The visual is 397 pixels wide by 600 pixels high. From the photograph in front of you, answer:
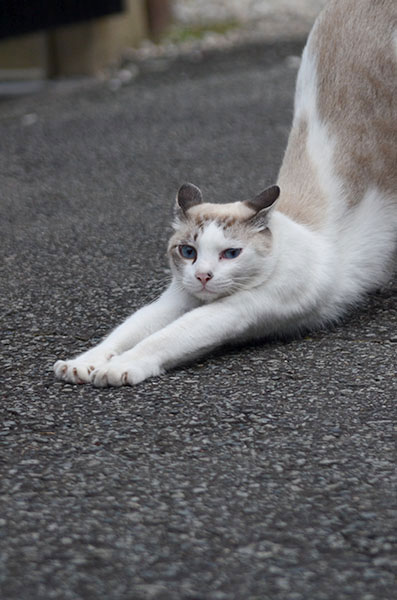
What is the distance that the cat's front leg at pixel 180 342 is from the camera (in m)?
3.30

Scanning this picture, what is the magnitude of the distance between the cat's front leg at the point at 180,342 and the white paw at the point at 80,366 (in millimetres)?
47

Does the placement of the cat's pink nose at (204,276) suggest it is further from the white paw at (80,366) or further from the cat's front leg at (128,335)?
the white paw at (80,366)

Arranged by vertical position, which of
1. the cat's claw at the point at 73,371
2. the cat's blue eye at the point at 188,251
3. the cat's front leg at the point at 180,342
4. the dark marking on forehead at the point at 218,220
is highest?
the dark marking on forehead at the point at 218,220

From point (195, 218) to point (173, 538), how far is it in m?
1.50

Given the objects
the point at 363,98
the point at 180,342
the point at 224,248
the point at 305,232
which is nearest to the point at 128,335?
the point at 180,342

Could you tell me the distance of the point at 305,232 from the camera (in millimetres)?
3775

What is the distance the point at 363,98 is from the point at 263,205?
743mm

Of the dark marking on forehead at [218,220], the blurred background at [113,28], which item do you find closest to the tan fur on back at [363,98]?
the dark marking on forehead at [218,220]

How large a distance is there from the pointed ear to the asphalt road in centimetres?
57

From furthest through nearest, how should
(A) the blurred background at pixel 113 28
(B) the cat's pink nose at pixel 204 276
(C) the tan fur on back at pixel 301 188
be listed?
(A) the blurred background at pixel 113 28, (C) the tan fur on back at pixel 301 188, (B) the cat's pink nose at pixel 204 276

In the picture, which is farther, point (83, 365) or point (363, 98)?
point (363, 98)

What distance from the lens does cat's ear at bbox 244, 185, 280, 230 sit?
3.53 meters

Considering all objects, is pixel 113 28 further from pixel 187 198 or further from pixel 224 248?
pixel 224 248

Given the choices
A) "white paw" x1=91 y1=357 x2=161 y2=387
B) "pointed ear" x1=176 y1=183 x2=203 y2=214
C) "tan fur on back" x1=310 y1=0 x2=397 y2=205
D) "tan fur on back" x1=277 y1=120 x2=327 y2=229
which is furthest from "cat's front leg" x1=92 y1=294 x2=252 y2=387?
"tan fur on back" x1=310 y1=0 x2=397 y2=205
